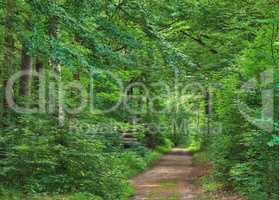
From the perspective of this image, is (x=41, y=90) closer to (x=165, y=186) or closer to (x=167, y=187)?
(x=167, y=187)

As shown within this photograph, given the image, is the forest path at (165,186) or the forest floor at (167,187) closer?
the forest floor at (167,187)

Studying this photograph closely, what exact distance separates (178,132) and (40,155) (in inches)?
2227

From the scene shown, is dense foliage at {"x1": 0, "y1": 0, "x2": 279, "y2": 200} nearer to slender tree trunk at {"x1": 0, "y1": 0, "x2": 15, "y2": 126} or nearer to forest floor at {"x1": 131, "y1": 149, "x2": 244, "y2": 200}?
slender tree trunk at {"x1": 0, "y1": 0, "x2": 15, "y2": 126}

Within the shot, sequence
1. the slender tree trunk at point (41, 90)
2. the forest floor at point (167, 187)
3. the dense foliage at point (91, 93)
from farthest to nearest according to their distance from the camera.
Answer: the forest floor at point (167, 187)
the slender tree trunk at point (41, 90)
the dense foliage at point (91, 93)

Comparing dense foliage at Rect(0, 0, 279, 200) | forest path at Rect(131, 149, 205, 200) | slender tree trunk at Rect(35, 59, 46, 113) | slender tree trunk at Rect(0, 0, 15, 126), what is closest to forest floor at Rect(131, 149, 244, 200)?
forest path at Rect(131, 149, 205, 200)

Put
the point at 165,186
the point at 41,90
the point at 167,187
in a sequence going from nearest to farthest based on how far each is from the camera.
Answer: the point at 41,90 < the point at 167,187 < the point at 165,186

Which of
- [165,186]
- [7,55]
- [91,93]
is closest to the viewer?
[7,55]

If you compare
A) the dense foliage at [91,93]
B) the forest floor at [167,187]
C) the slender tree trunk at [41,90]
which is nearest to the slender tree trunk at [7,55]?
the dense foliage at [91,93]

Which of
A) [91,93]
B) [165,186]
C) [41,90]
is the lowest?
[165,186]

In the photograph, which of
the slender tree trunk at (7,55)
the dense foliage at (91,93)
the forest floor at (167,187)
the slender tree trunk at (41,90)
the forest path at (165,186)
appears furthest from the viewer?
the forest path at (165,186)

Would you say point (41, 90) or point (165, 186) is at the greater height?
point (41, 90)

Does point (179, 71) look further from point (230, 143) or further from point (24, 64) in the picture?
point (24, 64)

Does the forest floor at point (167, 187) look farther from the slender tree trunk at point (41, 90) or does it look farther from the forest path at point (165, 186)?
the slender tree trunk at point (41, 90)

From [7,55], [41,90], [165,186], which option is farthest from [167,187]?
[7,55]
